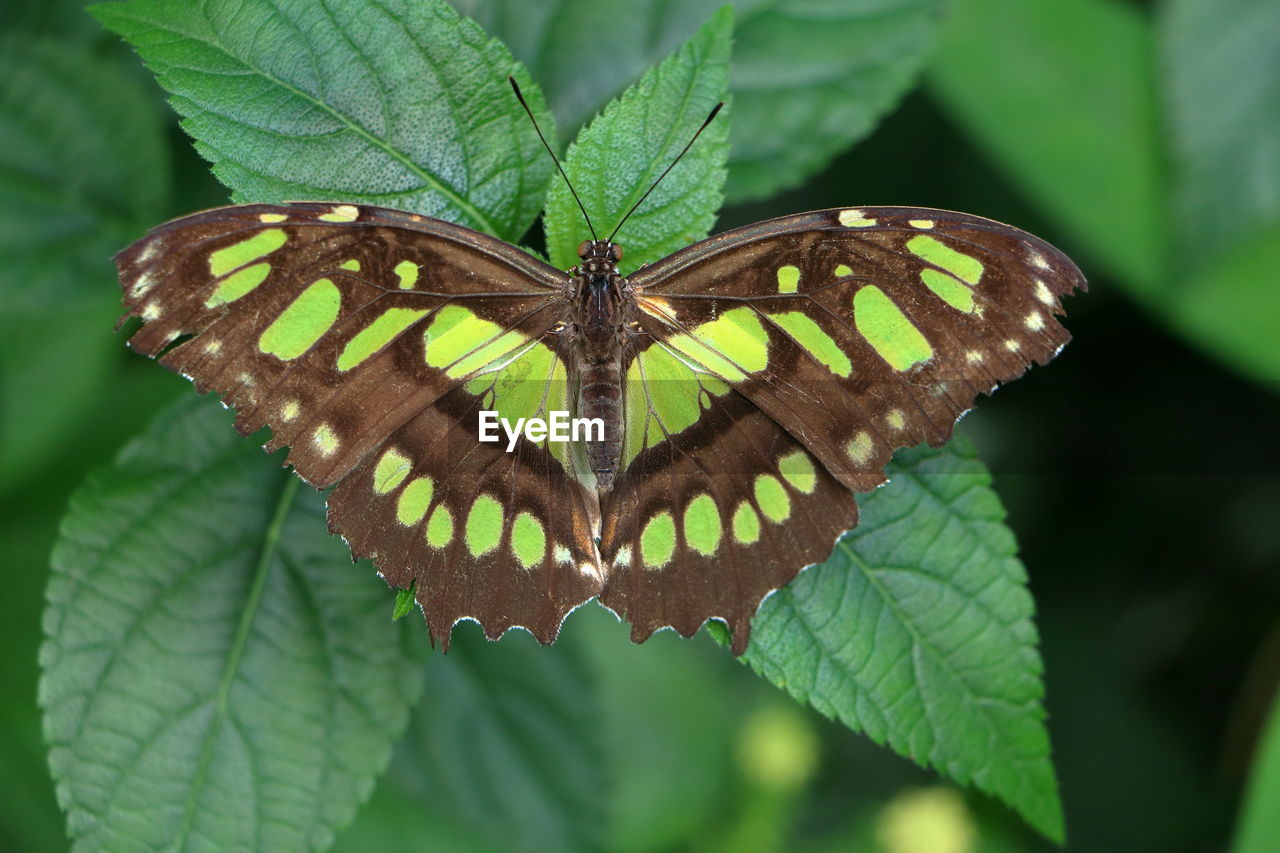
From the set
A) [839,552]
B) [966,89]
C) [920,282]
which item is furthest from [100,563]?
[966,89]

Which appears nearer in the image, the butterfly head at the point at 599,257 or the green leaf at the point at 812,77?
the butterfly head at the point at 599,257

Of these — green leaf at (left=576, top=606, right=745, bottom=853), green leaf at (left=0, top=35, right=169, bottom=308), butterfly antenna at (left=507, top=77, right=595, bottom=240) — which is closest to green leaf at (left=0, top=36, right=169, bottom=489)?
green leaf at (left=0, top=35, right=169, bottom=308)

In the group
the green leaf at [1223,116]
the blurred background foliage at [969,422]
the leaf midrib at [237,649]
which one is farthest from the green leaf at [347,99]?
the green leaf at [1223,116]

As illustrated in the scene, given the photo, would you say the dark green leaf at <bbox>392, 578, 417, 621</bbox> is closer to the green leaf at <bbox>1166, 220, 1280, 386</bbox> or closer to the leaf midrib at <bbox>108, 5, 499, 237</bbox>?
the leaf midrib at <bbox>108, 5, 499, 237</bbox>

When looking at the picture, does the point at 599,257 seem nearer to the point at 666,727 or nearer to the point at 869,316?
the point at 869,316

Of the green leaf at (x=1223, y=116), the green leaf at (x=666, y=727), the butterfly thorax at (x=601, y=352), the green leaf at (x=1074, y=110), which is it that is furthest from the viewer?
the green leaf at (x=666, y=727)

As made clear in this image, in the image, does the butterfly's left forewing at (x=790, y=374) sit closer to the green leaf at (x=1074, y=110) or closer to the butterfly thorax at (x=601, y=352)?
the butterfly thorax at (x=601, y=352)
